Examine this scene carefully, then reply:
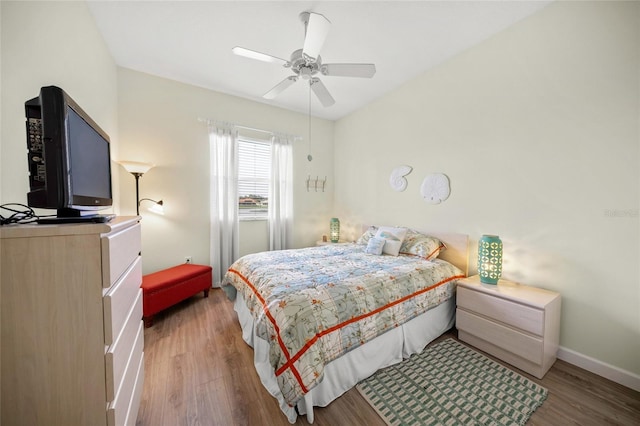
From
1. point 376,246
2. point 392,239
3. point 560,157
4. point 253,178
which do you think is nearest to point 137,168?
point 253,178

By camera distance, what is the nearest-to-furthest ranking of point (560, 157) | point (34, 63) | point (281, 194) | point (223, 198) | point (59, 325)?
point (59, 325) → point (34, 63) → point (560, 157) → point (223, 198) → point (281, 194)

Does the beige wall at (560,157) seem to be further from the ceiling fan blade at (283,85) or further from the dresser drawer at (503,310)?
the ceiling fan blade at (283,85)

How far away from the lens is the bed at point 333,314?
1.38 meters

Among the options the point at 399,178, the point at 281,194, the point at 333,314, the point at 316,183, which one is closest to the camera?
the point at 333,314

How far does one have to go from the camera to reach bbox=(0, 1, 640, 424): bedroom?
162 centimetres

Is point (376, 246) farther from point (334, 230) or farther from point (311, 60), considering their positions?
point (311, 60)

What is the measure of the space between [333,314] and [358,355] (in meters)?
0.42

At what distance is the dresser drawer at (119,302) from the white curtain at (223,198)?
2114 mm

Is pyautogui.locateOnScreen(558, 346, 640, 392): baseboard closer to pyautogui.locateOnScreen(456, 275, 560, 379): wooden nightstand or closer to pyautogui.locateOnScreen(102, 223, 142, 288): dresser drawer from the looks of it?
pyautogui.locateOnScreen(456, 275, 560, 379): wooden nightstand

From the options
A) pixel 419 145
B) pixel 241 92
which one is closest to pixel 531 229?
pixel 419 145

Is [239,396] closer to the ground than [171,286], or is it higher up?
closer to the ground

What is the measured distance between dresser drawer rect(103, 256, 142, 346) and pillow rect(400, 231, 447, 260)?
8.50 ft

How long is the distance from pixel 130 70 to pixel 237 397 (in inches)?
149

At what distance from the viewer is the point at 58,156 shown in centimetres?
85
